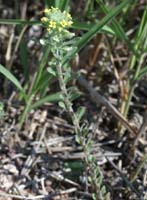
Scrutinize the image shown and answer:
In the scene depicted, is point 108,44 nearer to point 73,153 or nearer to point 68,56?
point 73,153

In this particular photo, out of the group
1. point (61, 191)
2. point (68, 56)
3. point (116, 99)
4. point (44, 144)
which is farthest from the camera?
point (116, 99)

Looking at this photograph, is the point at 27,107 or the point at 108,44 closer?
the point at 27,107

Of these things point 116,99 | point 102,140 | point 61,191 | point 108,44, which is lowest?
point 61,191

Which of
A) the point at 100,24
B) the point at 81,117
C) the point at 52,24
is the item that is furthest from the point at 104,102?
the point at 52,24

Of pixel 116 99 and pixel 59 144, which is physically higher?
pixel 116 99

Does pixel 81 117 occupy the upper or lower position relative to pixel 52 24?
lower

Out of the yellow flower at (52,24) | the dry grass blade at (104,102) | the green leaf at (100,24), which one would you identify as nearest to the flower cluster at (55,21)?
the yellow flower at (52,24)

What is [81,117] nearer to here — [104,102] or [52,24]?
[104,102]

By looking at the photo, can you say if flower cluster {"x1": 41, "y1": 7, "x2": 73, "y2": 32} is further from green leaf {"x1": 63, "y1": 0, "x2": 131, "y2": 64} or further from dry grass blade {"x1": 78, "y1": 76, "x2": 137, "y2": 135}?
dry grass blade {"x1": 78, "y1": 76, "x2": 137, "y2": 135}

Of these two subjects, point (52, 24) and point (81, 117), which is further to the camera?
point (81, 117)

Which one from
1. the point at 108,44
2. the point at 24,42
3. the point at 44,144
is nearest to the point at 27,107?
the point at 44,144

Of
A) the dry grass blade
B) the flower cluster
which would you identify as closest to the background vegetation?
the dry grass blade
